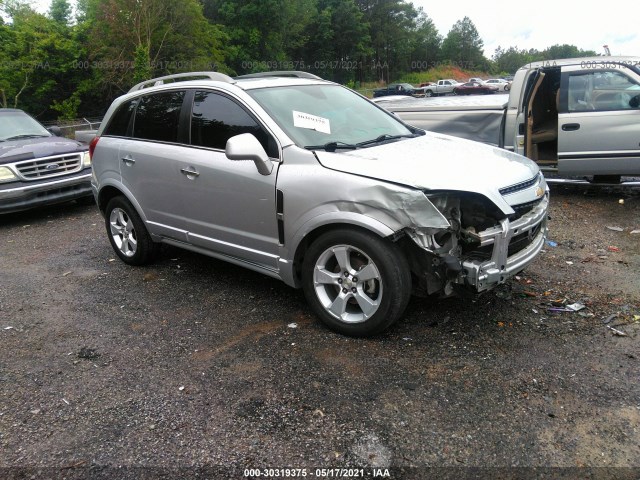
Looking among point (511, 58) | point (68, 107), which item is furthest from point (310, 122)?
point (511, 58)

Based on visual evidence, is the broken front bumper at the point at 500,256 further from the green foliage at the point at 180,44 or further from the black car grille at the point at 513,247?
the green foliage at the point at 180,44

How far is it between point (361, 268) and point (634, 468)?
184cm

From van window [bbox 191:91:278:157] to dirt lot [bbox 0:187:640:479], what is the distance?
1348mm

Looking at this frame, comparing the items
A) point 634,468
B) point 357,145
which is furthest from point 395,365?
point 357,145

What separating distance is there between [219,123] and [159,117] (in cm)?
90

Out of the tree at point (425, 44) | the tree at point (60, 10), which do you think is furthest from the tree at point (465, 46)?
the tree at point (60, 10)

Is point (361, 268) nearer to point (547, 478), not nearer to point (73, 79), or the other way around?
point (547, 478)

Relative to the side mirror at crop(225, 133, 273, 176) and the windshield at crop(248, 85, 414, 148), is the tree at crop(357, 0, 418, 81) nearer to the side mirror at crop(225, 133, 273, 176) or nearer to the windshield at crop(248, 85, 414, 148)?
the windshield at crop(248, 85, 414, 148)

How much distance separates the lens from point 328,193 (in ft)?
11.7

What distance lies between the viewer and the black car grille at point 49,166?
25.1ft

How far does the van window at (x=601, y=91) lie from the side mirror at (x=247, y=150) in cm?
508

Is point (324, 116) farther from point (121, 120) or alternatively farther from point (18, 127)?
point (18, 127)

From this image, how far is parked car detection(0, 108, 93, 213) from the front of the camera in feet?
24.6

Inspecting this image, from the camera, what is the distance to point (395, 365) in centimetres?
337
